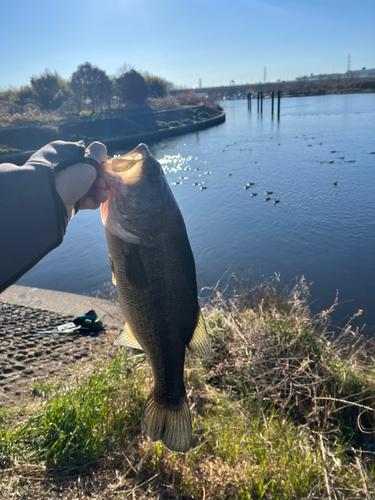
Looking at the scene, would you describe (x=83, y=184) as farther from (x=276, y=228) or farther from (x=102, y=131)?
(x=102, y=131)

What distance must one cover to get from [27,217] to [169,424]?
1.51 meters

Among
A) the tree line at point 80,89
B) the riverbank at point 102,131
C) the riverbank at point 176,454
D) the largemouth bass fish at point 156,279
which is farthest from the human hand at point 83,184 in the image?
the tree line at point 80,89

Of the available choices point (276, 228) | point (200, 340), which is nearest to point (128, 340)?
point (200, 340)

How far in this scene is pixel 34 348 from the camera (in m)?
5.87

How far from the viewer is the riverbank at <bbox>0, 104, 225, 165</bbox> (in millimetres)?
30969

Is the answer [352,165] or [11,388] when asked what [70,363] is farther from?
[352,165]

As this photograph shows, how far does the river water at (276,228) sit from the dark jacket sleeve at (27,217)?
250 inches

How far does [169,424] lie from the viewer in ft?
7.35

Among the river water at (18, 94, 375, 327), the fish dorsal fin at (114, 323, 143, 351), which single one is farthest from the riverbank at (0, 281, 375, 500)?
the river water at (18, 94, 375, 327)

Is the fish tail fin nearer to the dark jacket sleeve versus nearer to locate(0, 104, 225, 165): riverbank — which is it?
the dark jacket sleeve

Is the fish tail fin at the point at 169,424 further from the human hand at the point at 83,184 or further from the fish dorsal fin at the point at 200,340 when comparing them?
the human hand at the point at 83,184

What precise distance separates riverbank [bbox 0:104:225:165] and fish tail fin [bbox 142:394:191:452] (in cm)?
2621

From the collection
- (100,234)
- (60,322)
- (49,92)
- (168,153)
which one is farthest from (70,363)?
(49,92)

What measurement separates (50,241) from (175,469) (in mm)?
2114
